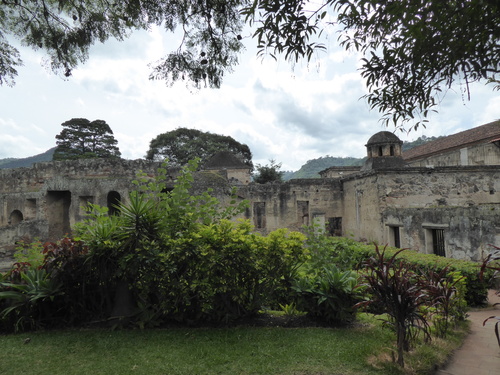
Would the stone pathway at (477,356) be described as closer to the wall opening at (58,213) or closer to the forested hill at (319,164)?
the wall opening at (58,213)

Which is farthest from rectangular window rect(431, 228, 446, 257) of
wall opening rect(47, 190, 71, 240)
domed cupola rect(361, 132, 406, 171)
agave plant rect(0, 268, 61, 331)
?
wall opening rect(47, 190, 71, 240)

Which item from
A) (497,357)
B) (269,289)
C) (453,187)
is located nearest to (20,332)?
(269,289)

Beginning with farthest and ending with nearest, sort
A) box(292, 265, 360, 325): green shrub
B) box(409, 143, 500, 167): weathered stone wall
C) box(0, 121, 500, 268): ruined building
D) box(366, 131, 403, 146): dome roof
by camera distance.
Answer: box(409, 143, 500, 167): weathered stone wall < box(366, 131, 403, 146): dome roof < box(0, 121, 500, 268): ruined building < box(292, 265, 360, 325): green shrub

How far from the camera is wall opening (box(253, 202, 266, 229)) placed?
699 inches

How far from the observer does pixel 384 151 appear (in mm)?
18891

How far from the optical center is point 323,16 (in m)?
3.92

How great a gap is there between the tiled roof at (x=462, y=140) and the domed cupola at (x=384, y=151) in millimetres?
7489

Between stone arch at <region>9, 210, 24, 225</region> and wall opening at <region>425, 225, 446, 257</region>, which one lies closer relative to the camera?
wall opening at <region>425, 225, 446, 257</region>

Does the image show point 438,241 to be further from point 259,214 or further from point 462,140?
point 462,140

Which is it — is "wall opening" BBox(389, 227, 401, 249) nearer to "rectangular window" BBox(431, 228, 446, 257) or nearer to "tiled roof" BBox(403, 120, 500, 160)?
"rectangular window" BBox(431, 228, 446, 257)

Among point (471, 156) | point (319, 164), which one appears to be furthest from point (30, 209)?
point (319, 164)

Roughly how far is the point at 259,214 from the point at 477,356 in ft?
45.7

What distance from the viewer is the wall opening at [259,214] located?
699 inches

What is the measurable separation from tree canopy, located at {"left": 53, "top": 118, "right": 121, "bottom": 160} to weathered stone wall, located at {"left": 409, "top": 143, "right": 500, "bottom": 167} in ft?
107
